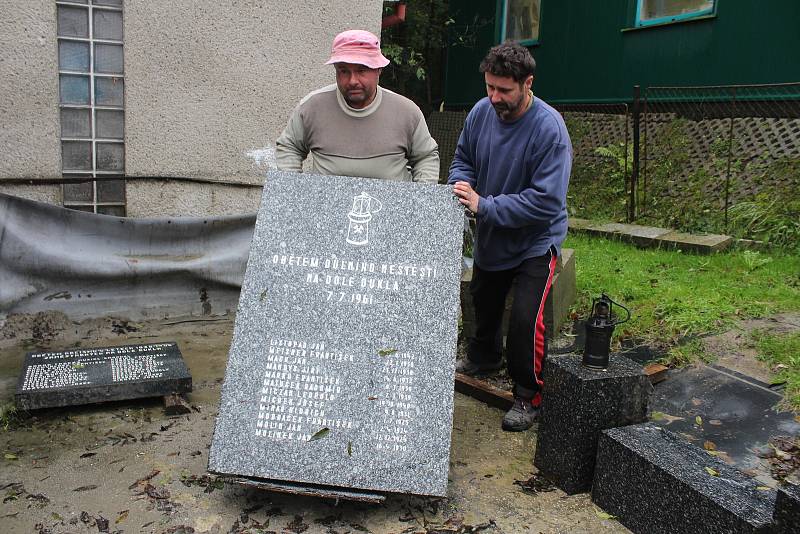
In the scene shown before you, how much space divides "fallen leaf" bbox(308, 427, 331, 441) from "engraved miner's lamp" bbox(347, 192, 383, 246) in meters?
0.83

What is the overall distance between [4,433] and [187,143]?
2.71 m

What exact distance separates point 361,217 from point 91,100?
3.22 meters

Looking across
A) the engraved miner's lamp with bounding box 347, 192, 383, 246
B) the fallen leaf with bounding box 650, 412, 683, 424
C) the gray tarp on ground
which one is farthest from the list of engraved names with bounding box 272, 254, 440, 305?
the gray tarp on ground

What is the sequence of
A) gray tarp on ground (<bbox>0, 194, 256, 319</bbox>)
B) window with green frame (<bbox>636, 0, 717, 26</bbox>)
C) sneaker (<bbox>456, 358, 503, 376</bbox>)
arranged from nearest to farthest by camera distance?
1. sneaker (<bbox>456, 358, 503, 376</bbox>)
2. gray tarp on ground (<bbox>0, 194, 256, 319</bbox>)
3. window with green frame (<bbox>636, 0, 717, 26</bbox>)

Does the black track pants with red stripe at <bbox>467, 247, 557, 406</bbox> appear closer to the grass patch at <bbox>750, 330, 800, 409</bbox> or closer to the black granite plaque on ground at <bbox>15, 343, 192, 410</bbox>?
the grass patch at <bbox>750, 330, 800, 409</bbox>

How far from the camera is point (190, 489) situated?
123 inches

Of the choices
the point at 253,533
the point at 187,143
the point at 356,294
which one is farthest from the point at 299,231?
the point at 187,143

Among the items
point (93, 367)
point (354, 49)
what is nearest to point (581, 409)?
point (354, 49)

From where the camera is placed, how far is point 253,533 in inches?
111

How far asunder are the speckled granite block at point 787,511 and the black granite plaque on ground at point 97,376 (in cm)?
309

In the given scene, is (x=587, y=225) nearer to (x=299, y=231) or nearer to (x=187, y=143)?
(x=187, y=143)

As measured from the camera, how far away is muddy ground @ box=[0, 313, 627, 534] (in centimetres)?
290

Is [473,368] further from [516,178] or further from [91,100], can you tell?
[91,100]

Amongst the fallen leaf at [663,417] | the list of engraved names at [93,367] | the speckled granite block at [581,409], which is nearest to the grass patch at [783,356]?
the fallen leaf at [663,417]
